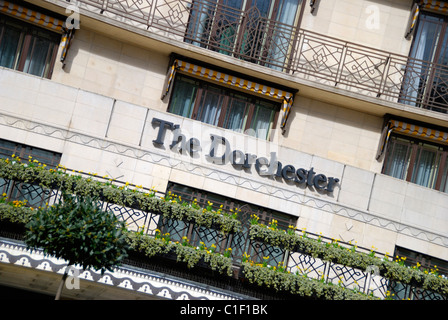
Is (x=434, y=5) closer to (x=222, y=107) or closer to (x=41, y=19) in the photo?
(x=222, y=107)

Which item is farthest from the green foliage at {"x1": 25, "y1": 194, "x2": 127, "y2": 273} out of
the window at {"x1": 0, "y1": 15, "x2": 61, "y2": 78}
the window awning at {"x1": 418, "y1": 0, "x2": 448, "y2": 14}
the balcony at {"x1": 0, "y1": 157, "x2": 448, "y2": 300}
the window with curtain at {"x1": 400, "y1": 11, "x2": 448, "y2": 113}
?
the window awning at {"x1": 418, "y1": 0, "x2": 448, "y2": 14}

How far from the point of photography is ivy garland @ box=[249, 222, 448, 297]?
13391mm

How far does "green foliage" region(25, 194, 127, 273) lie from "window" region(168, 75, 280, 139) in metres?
7.26

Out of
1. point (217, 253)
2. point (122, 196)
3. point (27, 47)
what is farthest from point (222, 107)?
point (27, 47)

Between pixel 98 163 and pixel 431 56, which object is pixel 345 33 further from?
pixel 98 163

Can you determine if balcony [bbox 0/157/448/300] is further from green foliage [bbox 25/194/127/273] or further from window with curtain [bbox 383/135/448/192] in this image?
window with curtain [bbox 383/135/448/192]

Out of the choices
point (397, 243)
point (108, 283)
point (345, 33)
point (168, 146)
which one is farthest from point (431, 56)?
A: point (108, 283)

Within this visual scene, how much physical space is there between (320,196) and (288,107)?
2.89m

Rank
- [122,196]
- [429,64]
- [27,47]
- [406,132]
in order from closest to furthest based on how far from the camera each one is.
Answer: [122,196] → [27,47] → [406,132] → [429,64]

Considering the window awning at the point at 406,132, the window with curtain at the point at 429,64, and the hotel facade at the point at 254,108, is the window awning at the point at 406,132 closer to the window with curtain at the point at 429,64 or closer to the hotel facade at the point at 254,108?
the hotel facade at the point at 254,108

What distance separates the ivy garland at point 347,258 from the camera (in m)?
13.4

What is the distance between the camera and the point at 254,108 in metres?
17.5

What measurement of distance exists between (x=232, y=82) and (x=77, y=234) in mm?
8434

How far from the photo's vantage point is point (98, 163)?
15.3 m
